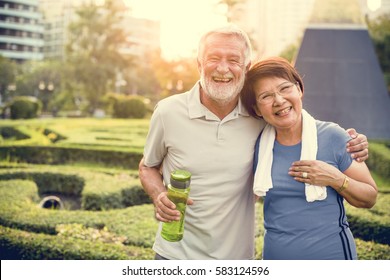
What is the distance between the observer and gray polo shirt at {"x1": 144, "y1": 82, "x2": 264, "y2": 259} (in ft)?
7.34

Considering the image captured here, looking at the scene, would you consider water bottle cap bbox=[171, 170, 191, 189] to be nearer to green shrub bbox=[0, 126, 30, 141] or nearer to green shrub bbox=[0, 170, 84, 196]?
green shrub bbox=[0, 170, 84, 196]

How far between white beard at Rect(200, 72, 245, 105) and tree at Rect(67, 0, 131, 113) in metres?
4.23

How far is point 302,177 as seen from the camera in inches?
80.6

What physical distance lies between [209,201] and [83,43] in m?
4.74

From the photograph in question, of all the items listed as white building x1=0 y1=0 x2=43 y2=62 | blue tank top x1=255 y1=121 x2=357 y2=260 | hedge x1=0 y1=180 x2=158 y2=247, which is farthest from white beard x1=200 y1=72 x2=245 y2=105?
white building x1=0 y1=0 x2=43 y2=62

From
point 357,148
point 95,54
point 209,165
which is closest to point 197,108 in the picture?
point 209,165

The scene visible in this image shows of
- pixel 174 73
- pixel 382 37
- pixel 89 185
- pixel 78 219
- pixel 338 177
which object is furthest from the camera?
pixel 382 37

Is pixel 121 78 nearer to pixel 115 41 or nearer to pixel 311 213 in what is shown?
pixel 115 41

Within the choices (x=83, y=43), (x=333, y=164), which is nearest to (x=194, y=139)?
(x=333, y=164)

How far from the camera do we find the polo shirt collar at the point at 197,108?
88.9 inches

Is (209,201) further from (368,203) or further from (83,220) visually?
(83,220)

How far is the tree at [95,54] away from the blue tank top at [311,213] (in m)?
4.57

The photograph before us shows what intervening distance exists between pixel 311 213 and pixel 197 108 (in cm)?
75

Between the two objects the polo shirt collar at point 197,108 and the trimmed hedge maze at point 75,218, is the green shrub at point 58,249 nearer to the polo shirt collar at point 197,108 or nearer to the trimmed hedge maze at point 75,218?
the trimmed hedge maze at point 75,218
